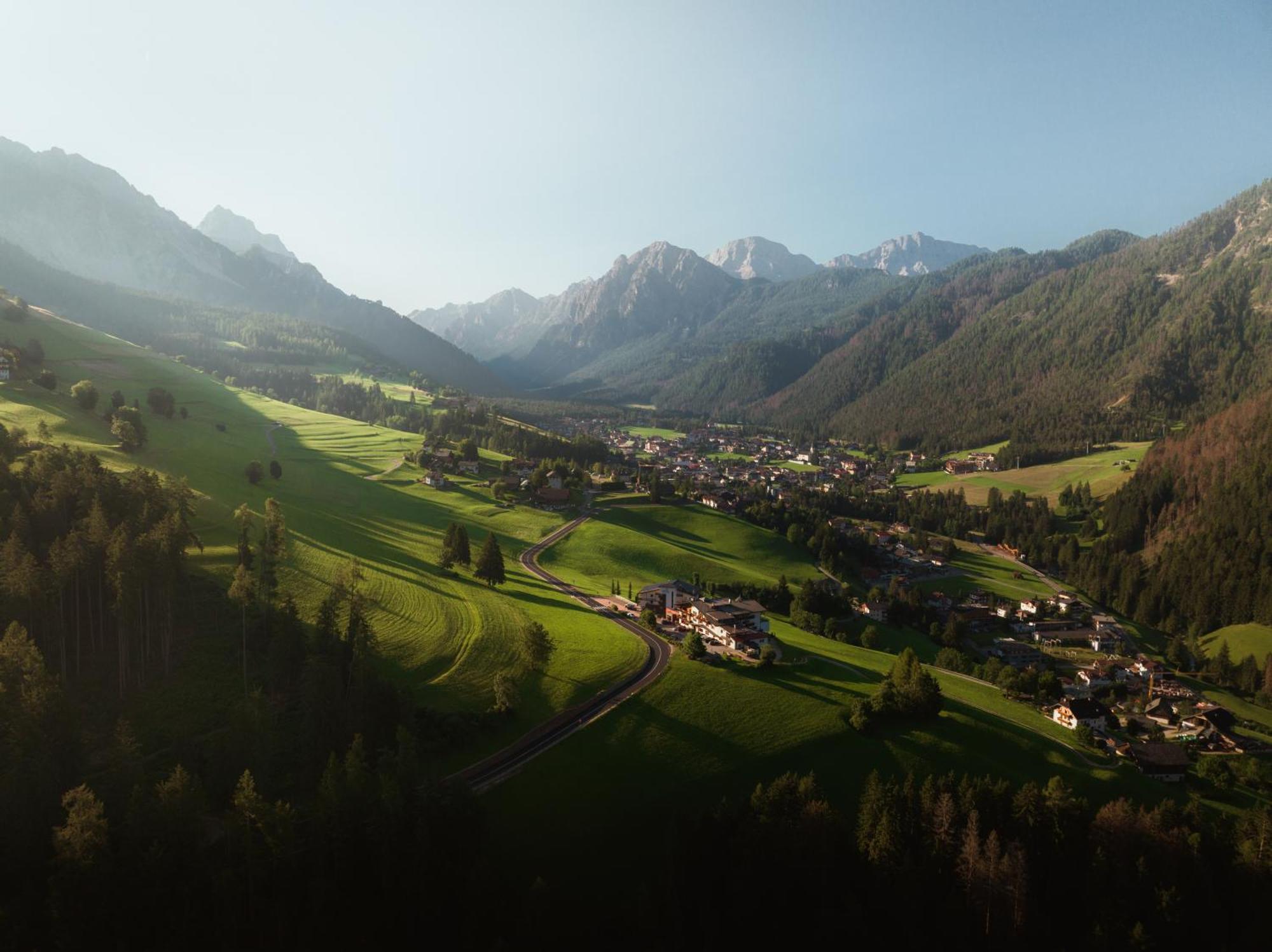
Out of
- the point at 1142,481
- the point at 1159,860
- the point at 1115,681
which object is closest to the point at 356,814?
the point at 1159,860

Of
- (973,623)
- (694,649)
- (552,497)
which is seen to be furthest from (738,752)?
(552,497)

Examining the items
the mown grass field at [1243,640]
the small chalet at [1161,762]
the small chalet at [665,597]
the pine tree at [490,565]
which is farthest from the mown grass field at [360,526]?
the mown grass field at [1243,640]

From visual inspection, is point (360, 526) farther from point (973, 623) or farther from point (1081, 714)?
point (973, 623)

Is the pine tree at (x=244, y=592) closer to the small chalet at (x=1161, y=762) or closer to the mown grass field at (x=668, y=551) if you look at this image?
the mown grass field at (x=668, y=551)

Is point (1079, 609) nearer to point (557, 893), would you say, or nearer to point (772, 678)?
point (772, 678)

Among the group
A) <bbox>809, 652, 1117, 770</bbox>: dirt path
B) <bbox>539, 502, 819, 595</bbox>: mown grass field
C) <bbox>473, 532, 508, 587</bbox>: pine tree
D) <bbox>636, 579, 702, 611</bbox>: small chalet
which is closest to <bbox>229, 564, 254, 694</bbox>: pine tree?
<bbox>473, 532, 508, 587</bbox>: pine tree
